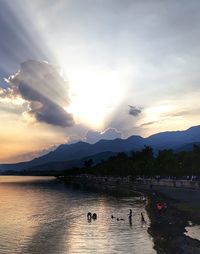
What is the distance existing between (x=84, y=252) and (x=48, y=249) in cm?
544

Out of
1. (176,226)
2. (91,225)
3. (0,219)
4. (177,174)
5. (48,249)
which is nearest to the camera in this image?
(48,249)

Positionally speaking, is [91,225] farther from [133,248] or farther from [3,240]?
[133,248]

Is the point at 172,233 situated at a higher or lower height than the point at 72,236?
higher

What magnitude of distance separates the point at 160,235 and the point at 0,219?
41.5 metres

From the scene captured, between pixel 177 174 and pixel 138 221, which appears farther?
pixel 177 174

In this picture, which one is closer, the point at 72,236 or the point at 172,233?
the point at 172,233

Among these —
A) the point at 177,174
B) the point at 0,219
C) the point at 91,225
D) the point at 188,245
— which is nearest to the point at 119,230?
the point at 91,225

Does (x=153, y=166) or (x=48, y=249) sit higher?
(x=153, y=166)

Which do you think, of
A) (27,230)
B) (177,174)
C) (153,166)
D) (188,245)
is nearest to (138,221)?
(27,230)

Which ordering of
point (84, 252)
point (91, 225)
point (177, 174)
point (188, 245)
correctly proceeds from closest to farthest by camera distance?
point (188, 245), point (84, 252), point (91, 225), point (177, 174)

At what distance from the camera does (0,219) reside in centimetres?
7994

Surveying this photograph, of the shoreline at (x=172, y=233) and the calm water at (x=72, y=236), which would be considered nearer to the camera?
the shoreline at (x=172, y=233)

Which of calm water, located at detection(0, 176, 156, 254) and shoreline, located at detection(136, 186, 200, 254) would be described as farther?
calm water, located at detection(0, 176, 156, 254)

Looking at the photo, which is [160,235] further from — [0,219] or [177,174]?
[177,174]
